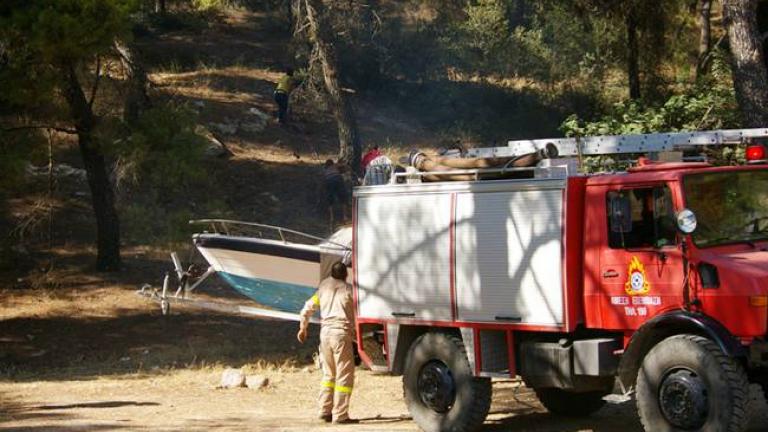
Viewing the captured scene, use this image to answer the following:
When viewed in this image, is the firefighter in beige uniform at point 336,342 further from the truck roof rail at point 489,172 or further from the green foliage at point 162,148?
the green foliage at point 162,148

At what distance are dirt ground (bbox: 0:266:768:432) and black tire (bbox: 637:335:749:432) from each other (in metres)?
2.03

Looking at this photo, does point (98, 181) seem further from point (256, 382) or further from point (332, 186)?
point (256, 382)

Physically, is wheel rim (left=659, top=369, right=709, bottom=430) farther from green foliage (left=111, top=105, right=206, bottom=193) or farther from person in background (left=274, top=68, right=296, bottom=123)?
person in background (left=274, top=68, right=296, bottom=123)

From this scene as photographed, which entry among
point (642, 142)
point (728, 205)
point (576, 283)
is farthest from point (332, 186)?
point (728, 205)

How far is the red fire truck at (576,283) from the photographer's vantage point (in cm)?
956

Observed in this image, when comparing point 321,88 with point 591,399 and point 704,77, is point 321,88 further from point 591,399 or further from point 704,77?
point 591,399

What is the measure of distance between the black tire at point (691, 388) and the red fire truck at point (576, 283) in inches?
0.5

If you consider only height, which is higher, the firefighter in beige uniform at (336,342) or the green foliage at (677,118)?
the green foliage at (677,118)

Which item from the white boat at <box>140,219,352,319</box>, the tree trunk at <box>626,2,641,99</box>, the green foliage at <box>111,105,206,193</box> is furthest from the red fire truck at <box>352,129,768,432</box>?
the tree trunk at <box>626,2,641,99</box>

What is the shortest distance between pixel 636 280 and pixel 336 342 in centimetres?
373

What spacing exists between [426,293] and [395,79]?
2702 centimetres

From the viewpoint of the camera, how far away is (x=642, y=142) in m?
11.8

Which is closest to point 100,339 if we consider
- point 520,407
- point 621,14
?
point 520,407

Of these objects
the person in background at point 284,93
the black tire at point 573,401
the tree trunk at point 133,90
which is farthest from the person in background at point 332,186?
the black tire at point 573,401
